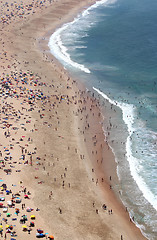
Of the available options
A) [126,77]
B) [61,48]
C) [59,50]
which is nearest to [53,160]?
[126,77]

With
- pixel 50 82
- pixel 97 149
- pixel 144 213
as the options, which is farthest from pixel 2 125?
pixel 144 213

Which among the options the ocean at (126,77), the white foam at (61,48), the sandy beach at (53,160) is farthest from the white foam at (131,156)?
the white foam at (61,48)

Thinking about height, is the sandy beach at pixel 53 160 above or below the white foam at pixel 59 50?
below

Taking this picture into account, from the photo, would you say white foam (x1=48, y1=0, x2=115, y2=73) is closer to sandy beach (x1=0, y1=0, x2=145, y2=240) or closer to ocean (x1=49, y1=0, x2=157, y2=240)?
ocean (x1=49, y1=0, x2=157, y2=240)

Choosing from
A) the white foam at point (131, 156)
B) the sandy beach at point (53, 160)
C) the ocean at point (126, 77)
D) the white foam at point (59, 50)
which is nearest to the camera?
the sandy beach at point (53, 160)

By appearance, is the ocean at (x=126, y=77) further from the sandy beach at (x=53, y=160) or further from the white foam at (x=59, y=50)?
the sandy beach at (x=53, y=160)

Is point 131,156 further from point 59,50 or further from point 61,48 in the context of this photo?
point 61,48

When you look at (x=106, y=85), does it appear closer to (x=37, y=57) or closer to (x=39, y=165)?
(x=37, y=57)

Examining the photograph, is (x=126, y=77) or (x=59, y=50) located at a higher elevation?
(x=59, y=50)
